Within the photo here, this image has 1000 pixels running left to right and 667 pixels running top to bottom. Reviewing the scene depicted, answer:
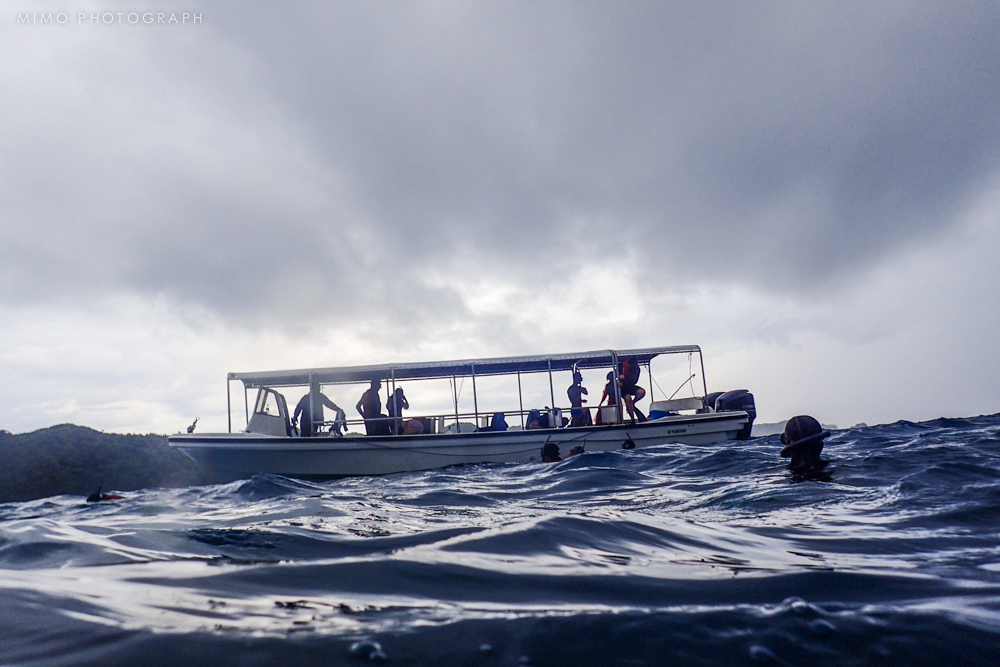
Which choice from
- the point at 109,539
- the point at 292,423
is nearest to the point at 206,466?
the point at 292,423

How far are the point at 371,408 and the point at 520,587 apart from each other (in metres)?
12.4

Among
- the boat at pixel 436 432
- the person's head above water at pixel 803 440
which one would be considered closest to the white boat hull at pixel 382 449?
the boat at pixel 436 432

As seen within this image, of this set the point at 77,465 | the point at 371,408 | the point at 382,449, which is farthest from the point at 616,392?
the point at 77,465

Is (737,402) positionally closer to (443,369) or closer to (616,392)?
(616,392)

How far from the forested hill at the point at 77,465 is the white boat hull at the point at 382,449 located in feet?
75.3

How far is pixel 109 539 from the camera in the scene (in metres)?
3.65

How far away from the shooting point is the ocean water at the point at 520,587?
4.91 feet

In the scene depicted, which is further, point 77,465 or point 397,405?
point 77,465

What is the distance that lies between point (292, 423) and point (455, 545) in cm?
1214

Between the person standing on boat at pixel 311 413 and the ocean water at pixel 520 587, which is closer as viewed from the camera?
the ocean water at pixel 520 587

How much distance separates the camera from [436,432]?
14398 mm

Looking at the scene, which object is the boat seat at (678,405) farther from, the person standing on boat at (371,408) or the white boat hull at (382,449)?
the person standing on boat at (371,408)

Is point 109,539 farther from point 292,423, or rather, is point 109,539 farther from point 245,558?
point 292,423

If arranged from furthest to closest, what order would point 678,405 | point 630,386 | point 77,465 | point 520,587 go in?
point 77,465
point 678,405
point 630,386
point 520,587
